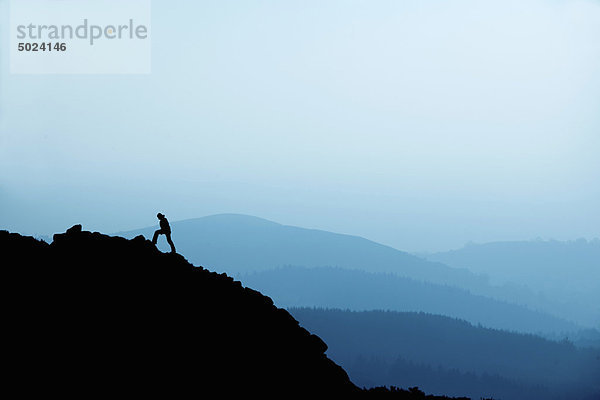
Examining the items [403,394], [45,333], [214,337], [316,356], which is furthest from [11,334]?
[403,394]

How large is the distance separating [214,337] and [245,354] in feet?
5.48

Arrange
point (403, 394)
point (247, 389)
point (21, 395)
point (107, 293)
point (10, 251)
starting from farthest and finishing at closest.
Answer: point (403, 394)
point (10, 251)
point (107, 293)
point (247, 389)
point (21, 395)

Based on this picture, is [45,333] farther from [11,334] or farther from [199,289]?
[199,289]

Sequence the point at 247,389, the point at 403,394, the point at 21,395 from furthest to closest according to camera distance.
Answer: the point at 403,394, the point at 247,389, the point at 21,395

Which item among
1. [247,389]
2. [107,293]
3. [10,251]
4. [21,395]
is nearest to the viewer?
[21,395]

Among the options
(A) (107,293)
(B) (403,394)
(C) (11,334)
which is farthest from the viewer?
(B) (403,394)

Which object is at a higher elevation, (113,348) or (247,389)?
(113,348)

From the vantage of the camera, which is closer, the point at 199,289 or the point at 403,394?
the point at 199,289

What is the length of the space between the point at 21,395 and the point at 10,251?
10.3 m

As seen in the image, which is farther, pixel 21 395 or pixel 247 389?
pixel 247 389

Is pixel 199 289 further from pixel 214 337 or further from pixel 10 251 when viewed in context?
pixel 10 251

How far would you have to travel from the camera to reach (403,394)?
3209cm

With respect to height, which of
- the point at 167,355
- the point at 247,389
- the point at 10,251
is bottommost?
the point at 247,389

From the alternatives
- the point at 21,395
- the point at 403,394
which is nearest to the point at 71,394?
the point at 21,395
